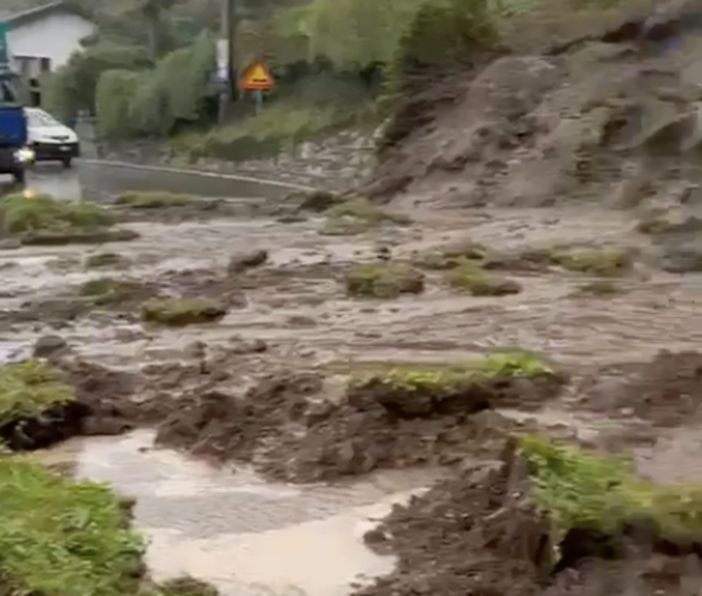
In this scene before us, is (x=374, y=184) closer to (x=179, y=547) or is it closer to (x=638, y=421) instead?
(x=638, y=421)

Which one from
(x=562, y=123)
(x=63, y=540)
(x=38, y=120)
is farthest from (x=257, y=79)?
(x=63, y=540)

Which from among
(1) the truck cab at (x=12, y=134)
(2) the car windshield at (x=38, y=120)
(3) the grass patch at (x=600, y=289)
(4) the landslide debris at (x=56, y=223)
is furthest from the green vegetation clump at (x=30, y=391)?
(2) the car windshield at (x=38, y=120)

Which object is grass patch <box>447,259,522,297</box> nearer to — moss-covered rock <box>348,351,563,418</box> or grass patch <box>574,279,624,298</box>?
grass patch <box>574,279,624,298</box>

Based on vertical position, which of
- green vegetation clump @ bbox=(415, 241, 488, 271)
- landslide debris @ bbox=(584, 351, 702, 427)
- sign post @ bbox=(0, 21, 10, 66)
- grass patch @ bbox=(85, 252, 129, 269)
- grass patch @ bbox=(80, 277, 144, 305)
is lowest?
grass patch @ bbox=(85, 252, 129, 269)

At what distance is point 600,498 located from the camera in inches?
260

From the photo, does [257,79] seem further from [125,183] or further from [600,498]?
[600,498]

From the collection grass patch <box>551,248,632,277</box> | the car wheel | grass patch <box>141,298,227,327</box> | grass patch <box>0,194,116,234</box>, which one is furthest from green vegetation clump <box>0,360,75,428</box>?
the car wheel

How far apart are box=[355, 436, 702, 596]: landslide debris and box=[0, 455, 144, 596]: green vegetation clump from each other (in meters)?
1.20

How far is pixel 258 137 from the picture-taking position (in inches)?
1421

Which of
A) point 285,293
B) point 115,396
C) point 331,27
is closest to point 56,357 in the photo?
point 115,396

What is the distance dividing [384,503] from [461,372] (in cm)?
228

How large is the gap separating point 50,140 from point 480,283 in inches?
952

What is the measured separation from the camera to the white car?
36.0 metres

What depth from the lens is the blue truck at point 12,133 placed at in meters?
29.2
